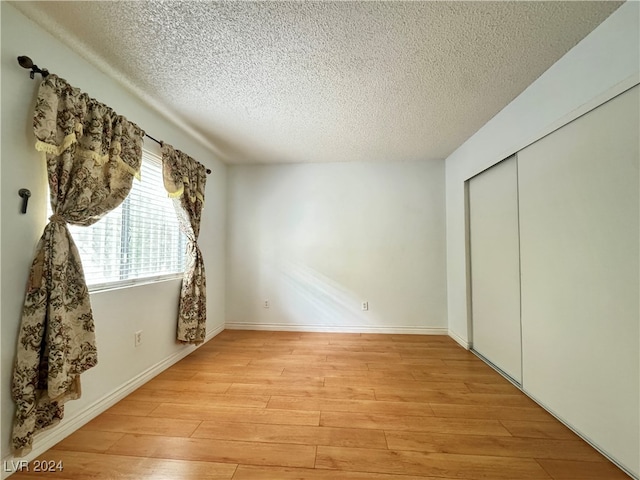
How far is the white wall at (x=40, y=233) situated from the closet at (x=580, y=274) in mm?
3049

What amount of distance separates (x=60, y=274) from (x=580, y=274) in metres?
2.95

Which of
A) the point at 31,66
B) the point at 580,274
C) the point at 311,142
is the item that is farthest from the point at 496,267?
the point at 31,66

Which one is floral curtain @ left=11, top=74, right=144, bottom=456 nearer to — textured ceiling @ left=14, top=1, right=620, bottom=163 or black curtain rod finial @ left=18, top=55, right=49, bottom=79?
black curtain rod finial @ left=18, top=55, right=49, bottom=79

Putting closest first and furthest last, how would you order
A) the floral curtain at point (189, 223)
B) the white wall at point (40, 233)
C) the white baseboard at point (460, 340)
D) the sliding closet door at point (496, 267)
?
the white wall at point (40, 233)
the sliding closet door at point (496, 267)
the floral curtain at point (189, 223)
the white baseboard at point (460, 340)

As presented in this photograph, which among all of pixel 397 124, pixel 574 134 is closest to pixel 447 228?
pixel 397 124

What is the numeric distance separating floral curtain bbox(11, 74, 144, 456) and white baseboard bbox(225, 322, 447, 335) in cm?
210

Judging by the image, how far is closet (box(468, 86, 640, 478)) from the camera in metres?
1.22

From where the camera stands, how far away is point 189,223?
8.41 ft

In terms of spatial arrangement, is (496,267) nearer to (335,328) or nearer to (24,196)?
(335,328)

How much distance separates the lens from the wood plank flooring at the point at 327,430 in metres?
1.25

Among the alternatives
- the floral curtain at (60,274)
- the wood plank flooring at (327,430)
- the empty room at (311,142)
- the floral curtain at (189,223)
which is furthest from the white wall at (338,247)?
the floral curtain at (60,274)

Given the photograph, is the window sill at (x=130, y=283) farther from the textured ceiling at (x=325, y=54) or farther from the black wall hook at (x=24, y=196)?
the textured ceiling at (x=325, y=54)

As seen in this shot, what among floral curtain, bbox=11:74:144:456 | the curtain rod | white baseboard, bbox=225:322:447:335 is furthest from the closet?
the curtain rod

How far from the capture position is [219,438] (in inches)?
57.4
